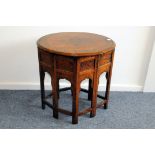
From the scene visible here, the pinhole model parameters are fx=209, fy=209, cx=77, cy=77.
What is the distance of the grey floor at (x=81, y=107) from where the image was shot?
1.81 m

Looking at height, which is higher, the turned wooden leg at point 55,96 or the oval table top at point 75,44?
the oval table top at point 75,44

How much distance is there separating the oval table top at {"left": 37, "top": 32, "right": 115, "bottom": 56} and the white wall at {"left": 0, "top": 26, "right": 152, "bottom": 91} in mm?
275

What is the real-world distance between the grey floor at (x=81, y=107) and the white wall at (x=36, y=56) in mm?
123

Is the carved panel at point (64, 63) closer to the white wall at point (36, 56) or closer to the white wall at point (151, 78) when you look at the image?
the white wall at point (36, 56)

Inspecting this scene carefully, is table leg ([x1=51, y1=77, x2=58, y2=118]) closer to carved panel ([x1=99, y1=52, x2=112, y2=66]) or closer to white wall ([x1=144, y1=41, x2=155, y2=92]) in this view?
carved panel ([x1=99, y1=52, x2=112, y2=66])

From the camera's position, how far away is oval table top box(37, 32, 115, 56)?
4.79 ft

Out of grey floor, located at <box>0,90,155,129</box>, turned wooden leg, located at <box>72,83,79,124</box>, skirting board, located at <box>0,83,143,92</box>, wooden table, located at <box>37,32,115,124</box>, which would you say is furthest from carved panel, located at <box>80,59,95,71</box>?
skirting board, located at <box>0,83,143,92</box>

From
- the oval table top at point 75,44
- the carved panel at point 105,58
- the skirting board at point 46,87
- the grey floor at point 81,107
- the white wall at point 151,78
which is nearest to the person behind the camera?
the oval table top at point 75,44

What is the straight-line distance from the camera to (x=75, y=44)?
1.59m

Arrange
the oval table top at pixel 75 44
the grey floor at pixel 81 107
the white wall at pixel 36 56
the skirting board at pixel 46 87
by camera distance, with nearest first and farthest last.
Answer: the oval table top at pixel 75 44, the grey floor at pixel 81 107, the white wall at pixel 36 56, the skirting board at pixel 46 87

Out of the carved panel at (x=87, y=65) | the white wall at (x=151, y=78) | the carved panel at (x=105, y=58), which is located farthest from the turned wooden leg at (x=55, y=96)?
the white wall at (x=151, y=78)

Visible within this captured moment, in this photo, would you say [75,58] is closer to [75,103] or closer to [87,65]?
[87,65]

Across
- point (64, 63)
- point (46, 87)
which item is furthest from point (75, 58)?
point (46, 87)
